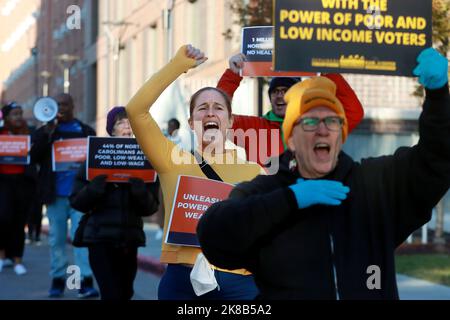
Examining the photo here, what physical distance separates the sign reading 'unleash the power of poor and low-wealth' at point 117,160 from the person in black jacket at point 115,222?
0.07m

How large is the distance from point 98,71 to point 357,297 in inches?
1811

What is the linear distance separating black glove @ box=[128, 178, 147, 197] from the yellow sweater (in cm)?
229

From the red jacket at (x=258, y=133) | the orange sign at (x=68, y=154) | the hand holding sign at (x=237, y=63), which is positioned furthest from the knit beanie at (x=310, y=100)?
the orange sign at (x=68, y=154)

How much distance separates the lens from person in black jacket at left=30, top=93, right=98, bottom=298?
1164 centimetres

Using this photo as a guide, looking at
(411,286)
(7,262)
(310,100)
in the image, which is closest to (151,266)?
(7,262)

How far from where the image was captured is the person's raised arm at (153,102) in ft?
17.9

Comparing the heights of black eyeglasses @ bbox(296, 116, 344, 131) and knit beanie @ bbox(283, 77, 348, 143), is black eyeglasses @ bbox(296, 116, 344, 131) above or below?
below

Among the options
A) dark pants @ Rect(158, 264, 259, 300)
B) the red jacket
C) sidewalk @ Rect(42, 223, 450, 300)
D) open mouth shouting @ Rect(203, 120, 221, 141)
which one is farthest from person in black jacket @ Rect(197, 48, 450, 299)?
sidewalk @ Rect(42, 223, 450, 300)

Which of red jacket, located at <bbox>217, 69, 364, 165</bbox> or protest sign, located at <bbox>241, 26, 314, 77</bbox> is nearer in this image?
red jacket, located at <bbox>217, 69, 364, 165</bbox>

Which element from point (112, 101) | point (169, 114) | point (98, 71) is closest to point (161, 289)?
point (169, 114)

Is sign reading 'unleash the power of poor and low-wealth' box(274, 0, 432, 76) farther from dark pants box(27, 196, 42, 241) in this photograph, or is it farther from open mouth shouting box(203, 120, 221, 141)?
dark pants box(27, 196, 42, 241)

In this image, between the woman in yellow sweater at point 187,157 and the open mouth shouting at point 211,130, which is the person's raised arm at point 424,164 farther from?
the open mouth shouting at point 211,130

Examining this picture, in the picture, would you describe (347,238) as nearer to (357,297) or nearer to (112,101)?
(357,297)

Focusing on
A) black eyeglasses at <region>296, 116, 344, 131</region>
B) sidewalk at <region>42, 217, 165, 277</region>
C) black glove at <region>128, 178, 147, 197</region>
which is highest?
black eyeglasses at <region>296, 116, 344, 131</region>
